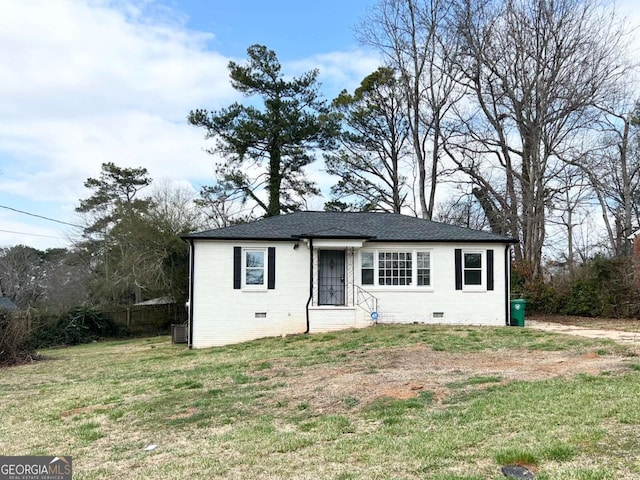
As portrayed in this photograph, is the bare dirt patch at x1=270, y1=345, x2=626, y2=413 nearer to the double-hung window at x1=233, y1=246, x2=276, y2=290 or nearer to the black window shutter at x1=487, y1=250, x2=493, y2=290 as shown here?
the double-hung window at x1=233, y1=246, x2=276, y2=290

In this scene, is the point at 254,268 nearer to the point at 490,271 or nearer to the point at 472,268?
the point at 472,268

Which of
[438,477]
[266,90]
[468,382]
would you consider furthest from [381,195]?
[438,477]

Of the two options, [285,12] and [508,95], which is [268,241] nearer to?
[285,12]

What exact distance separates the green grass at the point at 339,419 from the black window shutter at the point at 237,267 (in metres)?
5.35

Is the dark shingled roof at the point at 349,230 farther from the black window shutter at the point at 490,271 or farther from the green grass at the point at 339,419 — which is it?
the green grass at the point at 339,419

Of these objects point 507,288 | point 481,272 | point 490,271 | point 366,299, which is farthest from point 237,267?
point 507,288

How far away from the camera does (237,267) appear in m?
15.7

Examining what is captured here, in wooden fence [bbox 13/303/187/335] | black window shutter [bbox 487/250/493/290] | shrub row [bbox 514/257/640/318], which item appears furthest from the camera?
wooden fence [bbox 13/303/187/335]

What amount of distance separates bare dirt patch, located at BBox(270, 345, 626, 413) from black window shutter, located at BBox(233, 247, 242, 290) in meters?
6.77

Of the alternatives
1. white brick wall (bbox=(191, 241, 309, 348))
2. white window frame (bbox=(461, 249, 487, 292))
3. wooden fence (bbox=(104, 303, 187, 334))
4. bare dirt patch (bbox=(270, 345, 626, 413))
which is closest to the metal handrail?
white brick wall (bbox=(191, 241, 309, 348))

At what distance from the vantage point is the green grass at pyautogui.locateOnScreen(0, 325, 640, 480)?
403cm

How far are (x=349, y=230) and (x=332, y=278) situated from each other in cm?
168

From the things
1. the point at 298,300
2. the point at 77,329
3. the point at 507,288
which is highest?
the point at 507,288

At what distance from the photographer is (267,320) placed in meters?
15.8
